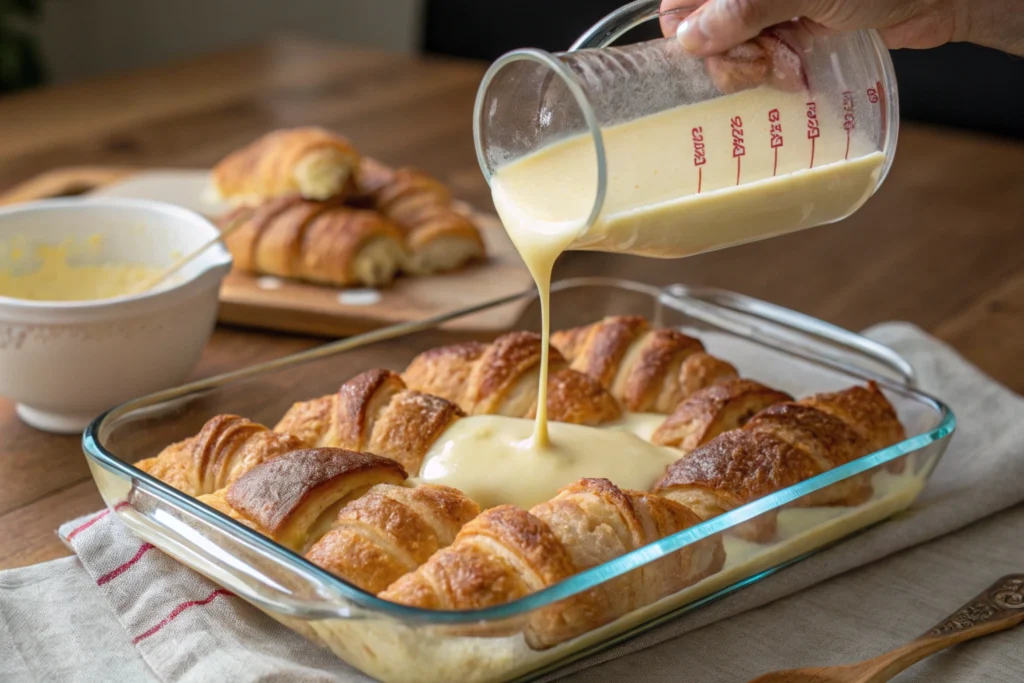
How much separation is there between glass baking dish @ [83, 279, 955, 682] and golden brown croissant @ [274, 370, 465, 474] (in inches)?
5.0

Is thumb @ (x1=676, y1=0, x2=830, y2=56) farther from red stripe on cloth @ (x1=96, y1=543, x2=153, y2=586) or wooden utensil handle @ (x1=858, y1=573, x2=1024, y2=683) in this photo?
red stripe on cloth @ (x1=96, y1=543, x2=153, y2=586)

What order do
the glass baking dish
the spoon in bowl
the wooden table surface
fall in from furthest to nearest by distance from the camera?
the wooden table surface, the spoon in bowl, the glass baking dish

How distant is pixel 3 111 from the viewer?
3.54 m

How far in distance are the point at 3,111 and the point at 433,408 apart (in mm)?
2469

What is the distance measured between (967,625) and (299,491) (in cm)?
83

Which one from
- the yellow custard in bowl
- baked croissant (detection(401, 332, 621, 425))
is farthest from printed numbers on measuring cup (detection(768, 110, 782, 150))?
the yellow custard in bowl

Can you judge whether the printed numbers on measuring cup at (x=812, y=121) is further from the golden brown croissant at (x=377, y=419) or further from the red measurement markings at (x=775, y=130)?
the golden brown croissant at (x=377, y=419)

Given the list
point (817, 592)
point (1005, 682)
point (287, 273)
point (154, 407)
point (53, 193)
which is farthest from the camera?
point (53, 193)

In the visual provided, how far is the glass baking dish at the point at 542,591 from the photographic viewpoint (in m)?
1.21

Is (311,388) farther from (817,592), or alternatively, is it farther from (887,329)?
(887,329)

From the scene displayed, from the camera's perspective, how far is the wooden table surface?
2166 mm

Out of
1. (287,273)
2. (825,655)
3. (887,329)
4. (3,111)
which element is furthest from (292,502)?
(3,111)

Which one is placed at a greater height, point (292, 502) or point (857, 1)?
point (857, 1)

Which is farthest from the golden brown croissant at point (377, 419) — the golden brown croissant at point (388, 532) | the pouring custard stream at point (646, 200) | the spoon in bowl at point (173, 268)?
the spoon in bowl at point (173, 268)
